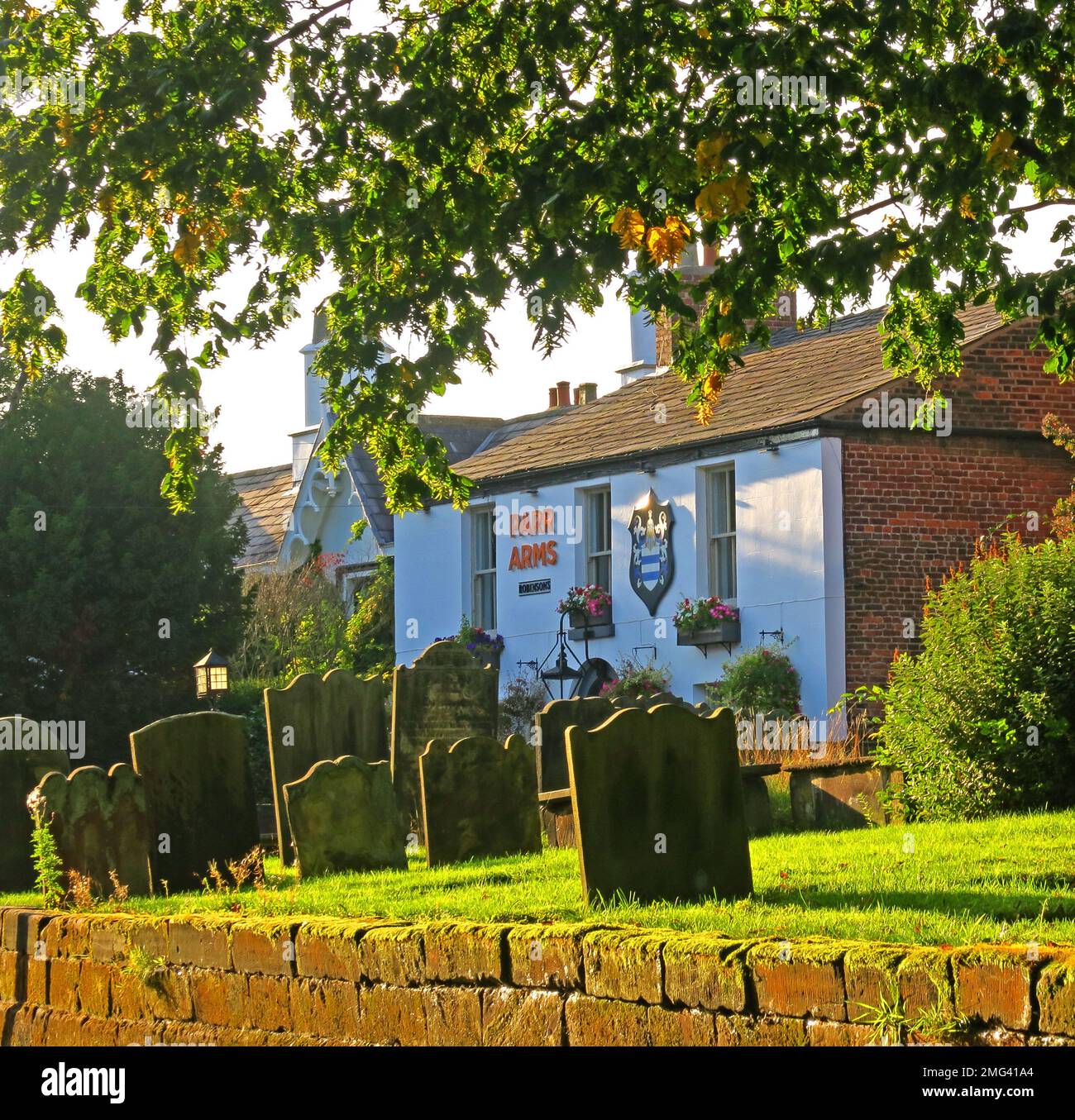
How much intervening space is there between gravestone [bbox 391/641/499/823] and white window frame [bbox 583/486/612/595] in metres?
11.4

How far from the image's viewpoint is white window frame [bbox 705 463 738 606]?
87.5ft

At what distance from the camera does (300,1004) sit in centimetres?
871

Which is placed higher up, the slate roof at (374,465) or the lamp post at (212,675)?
the slate roof at (374,465)

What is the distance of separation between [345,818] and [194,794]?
1.15m

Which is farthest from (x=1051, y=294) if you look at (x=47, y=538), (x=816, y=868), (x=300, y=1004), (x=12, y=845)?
(x=47, y=538)

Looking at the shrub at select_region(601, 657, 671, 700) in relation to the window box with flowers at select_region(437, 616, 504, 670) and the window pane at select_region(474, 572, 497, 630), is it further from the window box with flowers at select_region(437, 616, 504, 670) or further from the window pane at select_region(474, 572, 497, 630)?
the window pane at select_region(474, 572, 497, 630)

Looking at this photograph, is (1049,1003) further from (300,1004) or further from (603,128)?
(603,128)

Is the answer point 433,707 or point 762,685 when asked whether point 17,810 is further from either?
point 762,685

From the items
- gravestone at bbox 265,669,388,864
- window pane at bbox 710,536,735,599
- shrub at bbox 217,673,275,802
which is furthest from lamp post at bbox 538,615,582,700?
gravestone at bbox 265,669,388,864

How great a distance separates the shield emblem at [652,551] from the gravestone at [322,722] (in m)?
10.2

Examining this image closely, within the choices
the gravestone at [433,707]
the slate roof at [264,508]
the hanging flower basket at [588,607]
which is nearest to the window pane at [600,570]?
the hanging flower basket at [588,607]

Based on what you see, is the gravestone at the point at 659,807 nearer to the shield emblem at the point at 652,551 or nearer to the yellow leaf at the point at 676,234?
the yellow leaf at the point at 676,234

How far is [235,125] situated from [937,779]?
25.2 feet

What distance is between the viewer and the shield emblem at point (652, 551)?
1074 inches
